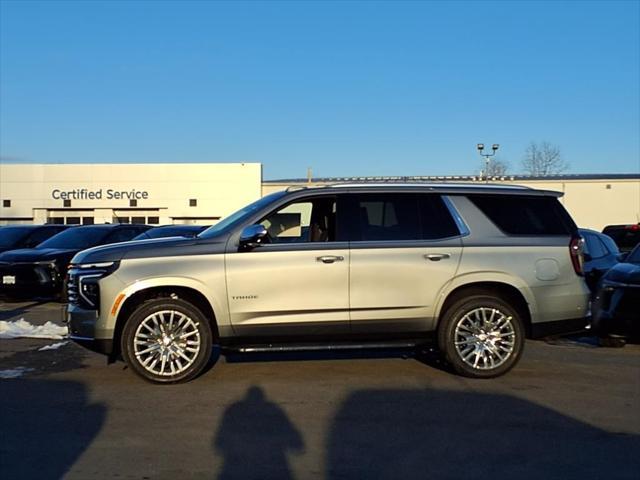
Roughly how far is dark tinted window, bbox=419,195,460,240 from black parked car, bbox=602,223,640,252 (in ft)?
49.2

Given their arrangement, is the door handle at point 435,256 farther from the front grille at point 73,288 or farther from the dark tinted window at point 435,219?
the front grille at point 73,288

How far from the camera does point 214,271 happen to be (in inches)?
277

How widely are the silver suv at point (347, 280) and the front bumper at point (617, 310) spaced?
122cm

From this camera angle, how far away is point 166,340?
7.09 metres

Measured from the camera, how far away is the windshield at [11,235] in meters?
17.6

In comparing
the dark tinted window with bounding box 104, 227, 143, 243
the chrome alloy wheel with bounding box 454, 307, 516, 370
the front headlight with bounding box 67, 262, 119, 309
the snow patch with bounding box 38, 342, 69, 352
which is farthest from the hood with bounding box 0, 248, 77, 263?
the chrome alloy wheel with bounding box 454, 307, 516, 370

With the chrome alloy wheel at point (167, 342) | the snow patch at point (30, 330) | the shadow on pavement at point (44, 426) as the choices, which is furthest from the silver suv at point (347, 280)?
the snow patch at point (30, 330)

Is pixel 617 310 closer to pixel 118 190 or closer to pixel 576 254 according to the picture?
pixel 576 254

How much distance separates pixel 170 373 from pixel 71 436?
66.2 inches

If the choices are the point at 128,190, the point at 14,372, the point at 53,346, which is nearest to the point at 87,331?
the point at 14,372

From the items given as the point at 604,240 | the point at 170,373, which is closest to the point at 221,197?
the point at 604,240

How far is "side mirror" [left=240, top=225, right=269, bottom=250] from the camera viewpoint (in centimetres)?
705

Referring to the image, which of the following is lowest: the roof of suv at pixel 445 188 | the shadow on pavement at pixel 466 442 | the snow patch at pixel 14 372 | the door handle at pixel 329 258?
the shadow on pavement at pixel 466 442

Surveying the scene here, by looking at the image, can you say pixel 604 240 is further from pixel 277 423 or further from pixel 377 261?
pixel 277 423
